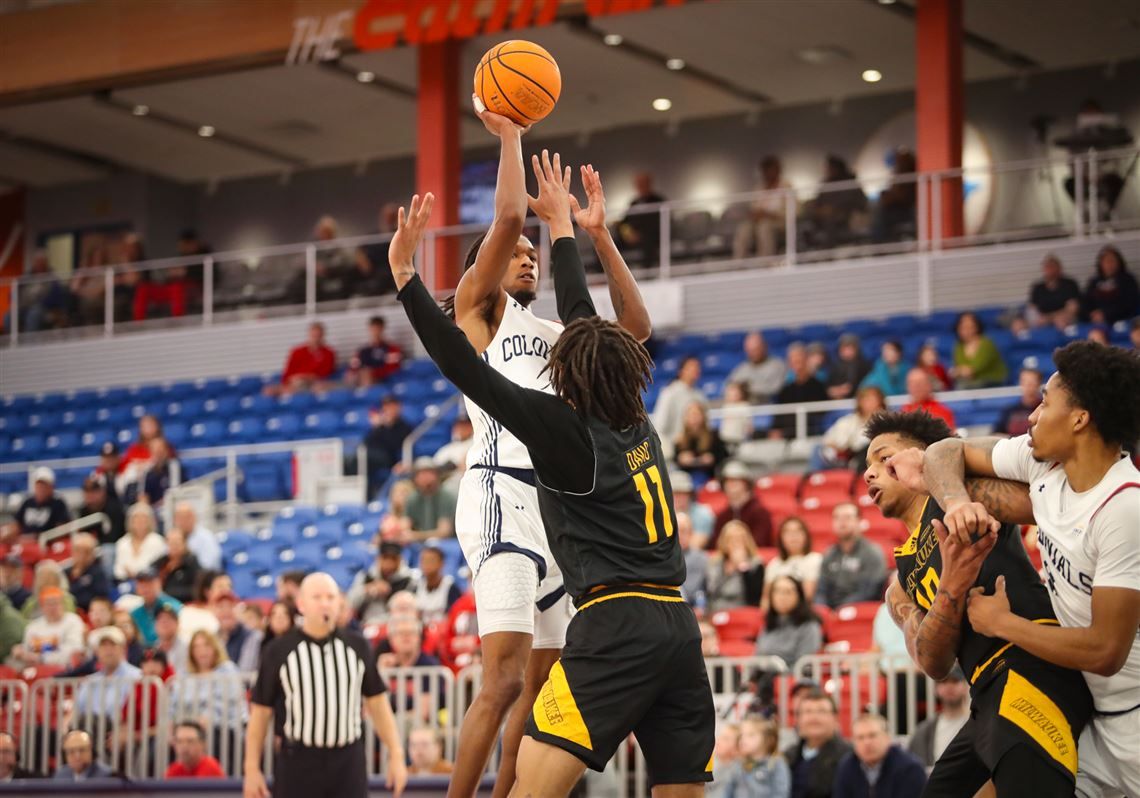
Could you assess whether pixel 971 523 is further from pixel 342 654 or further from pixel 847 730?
pixel 847 730

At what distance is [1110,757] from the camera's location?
4.77m

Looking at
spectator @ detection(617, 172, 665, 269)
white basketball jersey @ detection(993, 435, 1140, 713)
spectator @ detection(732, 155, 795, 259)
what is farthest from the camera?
spectator @ detection(617, 172, 665, 269)

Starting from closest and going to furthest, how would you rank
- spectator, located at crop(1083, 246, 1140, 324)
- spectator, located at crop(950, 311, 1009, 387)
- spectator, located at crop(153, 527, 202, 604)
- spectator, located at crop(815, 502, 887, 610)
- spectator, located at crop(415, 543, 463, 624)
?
spectator, located at crop(815, 502, 887, 610) < spectator, located at crop(415, 543, 463, 624) < spectator, located at crop(153, 527, 202, 604) < spectator, located at crop(950, 311, 1009, 387) < spectator, located at crop(1083, 246, 1140, 324)

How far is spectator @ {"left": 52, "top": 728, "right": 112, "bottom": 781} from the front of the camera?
10984 mm

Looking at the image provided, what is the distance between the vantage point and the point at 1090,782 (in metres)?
4.86

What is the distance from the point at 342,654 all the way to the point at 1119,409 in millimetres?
5134

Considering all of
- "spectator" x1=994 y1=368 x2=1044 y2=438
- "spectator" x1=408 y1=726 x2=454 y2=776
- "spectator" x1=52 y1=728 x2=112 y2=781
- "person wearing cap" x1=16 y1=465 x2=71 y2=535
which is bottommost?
"spectator" x1=52 y1=728 x2=112 y2=781

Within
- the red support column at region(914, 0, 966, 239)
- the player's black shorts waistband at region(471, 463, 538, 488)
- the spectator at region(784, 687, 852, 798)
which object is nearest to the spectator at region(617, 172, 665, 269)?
the red support column at region(914, 0, 966, 239)

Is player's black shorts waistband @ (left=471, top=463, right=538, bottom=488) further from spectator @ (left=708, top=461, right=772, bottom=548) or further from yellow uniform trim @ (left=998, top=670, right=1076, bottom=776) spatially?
spectator @ (left=708, top=461, right=772, bottom=548)

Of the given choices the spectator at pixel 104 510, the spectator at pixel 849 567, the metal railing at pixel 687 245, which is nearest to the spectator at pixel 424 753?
the spectator at pixel 849 567

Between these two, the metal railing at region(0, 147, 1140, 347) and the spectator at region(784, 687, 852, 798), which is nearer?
the spectator at region(784, 687, 852, 798)

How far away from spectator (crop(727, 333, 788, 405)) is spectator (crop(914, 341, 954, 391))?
61.8 inches

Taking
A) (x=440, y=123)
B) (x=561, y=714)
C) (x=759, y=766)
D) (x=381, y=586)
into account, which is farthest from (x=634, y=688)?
(x=440, y=123)

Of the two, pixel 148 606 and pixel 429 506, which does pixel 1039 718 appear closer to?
pixel 429 506
